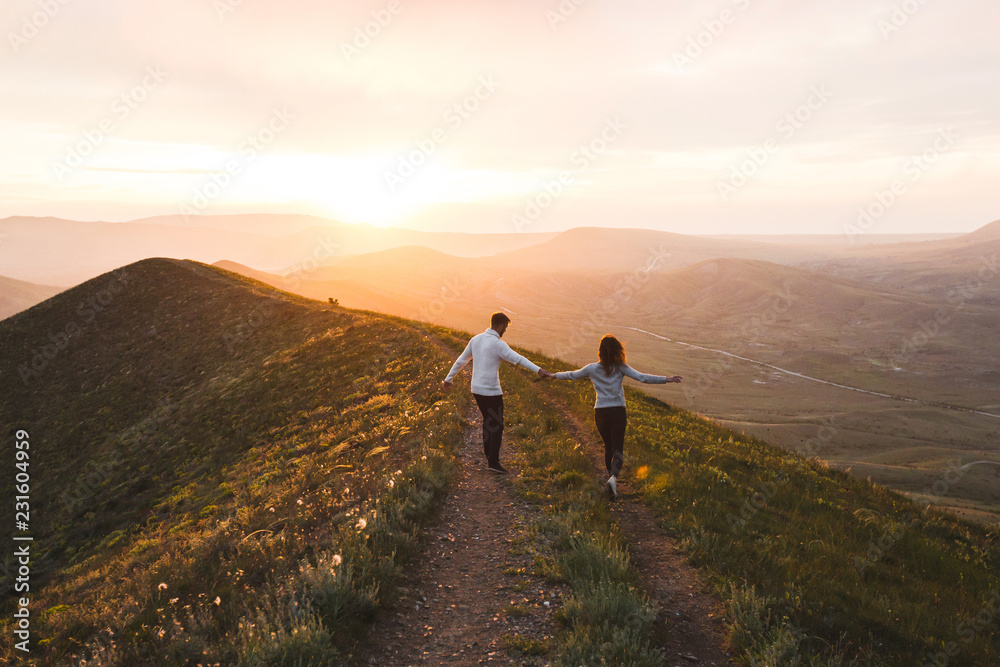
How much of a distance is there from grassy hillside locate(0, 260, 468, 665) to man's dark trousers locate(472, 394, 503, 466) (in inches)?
43.6

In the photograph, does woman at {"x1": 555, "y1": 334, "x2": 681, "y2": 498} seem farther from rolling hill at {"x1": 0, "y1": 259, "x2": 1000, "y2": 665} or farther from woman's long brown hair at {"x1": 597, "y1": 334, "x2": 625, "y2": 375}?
rolling hill at {"x1": 0, "y1": 259, "x2": 1000, "y2": 665}

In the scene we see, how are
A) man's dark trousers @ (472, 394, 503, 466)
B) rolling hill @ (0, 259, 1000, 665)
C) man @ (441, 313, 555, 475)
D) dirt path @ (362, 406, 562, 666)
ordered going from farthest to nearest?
man's dark trousers @ (472, 394, 503, 466)
man @ (441, 313, 555, 475)
rolling hill @ (0, 259, 1000, 665)
dirt path @ (362, 406, 562, 666)

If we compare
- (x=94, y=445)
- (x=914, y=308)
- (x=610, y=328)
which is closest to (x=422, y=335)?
(x=94, y=445)

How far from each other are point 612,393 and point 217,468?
51.2 feet

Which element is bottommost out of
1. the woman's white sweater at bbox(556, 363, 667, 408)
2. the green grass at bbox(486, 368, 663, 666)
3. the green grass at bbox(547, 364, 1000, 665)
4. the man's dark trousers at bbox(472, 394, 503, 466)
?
the green grass at bbox(547, 364, 1000, 665)

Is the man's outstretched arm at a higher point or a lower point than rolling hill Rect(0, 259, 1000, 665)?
higher

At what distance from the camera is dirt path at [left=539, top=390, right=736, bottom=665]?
5445mm

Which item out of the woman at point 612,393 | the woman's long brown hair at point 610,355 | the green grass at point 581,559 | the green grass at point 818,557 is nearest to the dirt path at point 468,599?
the green grass at point 581,559

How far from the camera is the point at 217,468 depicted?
702 inches

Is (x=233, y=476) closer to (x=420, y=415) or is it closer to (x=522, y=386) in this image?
(x=420, y=415)

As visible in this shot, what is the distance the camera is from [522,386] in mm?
17500

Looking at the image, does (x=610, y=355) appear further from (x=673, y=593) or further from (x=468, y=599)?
(x=468, y=599)

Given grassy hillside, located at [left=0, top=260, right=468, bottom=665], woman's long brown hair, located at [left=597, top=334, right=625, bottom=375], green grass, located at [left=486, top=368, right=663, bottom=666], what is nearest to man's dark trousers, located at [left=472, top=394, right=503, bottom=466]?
green grass, located at [left=486, top=368, right=663, bottom=666]

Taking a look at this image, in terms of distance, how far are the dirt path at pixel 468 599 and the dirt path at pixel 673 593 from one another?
136cm
